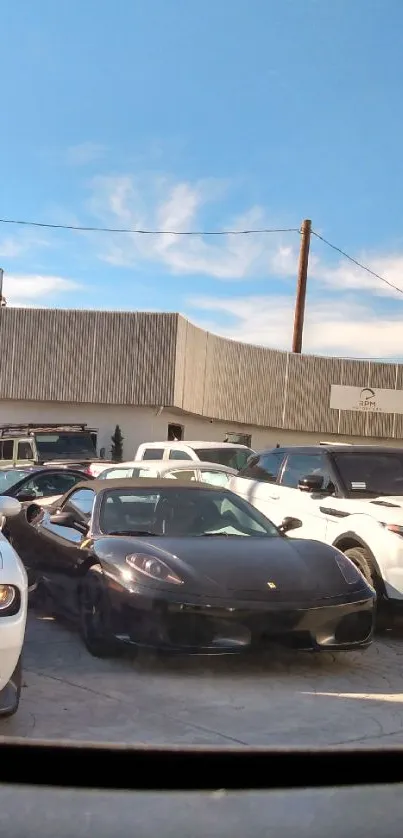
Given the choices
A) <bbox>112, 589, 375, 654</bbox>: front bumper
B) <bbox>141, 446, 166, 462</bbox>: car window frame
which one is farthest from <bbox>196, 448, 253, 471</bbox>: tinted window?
<bbox>112, 589, 375, 654</bbox>: front bumper

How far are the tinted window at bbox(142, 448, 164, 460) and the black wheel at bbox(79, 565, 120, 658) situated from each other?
10.1 metres

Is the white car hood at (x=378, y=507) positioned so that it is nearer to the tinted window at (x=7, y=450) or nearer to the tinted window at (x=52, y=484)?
the tinted window at (x=52, y=484)

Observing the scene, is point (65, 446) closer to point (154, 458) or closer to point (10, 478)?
point (154, 458)

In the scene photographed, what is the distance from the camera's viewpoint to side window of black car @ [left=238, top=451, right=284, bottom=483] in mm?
9711

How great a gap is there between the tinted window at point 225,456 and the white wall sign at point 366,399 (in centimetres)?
2507

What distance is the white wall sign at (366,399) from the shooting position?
4069cm

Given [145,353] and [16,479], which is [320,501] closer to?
[16,479]

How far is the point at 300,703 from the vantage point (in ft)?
16.6

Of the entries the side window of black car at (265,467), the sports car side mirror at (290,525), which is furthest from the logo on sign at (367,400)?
the sports car side mirror at (290,525)

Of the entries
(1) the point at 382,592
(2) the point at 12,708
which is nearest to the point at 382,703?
(1) the point at 382,592

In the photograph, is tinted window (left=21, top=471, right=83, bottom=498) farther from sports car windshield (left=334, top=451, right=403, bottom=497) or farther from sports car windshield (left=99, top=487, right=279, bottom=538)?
sports car windshield (left=99, top=487, right=279, bottom=538)

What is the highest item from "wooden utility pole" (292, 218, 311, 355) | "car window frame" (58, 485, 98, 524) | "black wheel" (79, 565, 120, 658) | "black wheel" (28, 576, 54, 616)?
"wooden utility pole" (292, 218, 311, 355)

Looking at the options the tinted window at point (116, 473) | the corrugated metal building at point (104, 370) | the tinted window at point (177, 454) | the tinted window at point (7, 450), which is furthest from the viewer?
the corrugated metal building at point (104, 370)

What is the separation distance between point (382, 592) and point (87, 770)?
457 cm
